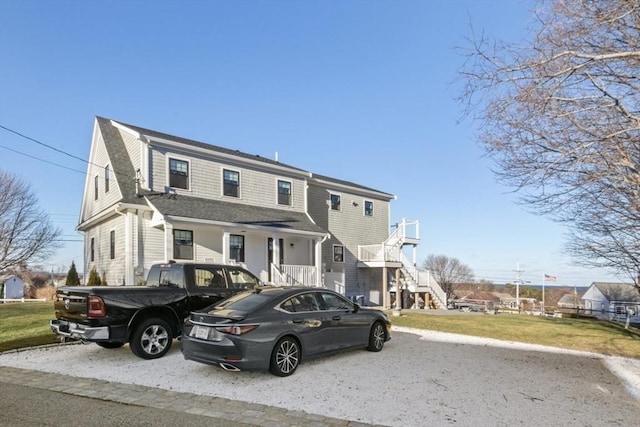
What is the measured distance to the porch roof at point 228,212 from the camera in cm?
1584

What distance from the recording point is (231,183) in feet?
63.9

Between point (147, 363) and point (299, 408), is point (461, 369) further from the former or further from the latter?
point (147, 363)

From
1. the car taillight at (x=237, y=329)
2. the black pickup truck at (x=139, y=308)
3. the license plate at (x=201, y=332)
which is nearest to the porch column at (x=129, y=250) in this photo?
the black pickup truck at (x=139, y=308)

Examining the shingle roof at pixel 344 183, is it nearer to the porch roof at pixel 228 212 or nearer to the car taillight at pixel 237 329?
the porch roof at pixel 228 212

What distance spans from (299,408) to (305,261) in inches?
654

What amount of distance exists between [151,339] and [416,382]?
487 cm

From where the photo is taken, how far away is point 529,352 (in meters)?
10.0

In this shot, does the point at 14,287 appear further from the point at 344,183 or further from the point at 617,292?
the point at 617,292

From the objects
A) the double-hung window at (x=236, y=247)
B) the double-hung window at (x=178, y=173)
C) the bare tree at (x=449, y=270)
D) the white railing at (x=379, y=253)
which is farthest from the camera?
the bare tree at (x=449, y=270)

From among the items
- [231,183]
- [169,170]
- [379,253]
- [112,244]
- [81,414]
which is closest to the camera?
[81,414]

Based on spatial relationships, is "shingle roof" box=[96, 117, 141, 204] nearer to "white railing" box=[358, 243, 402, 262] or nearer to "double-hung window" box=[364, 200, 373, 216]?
"white railing" box=[358, 243, 402, 262]

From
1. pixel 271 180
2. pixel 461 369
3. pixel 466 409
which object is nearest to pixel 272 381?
pixel 466 409

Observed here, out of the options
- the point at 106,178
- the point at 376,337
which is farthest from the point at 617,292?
the point at 106,178

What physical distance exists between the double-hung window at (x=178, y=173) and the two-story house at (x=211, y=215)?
4 centimetres
